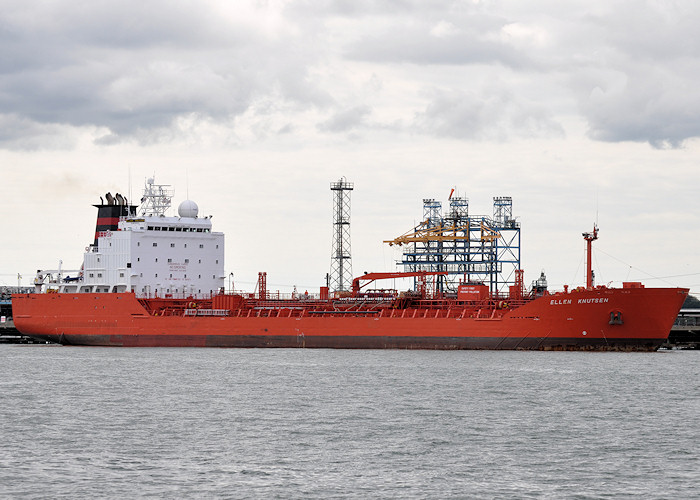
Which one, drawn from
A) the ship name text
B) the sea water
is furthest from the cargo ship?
the sea water

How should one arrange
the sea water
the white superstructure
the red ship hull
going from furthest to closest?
the white superstructure
the red ship hull
the sea water

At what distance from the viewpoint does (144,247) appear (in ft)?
175

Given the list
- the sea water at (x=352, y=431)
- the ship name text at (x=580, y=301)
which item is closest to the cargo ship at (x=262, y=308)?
the ship name text at (x=580, y=301)

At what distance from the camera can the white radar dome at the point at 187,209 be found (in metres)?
55.4

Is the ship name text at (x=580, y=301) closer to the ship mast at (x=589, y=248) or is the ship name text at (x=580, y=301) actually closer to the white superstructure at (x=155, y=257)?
the ship mast at (x=589, y=248)

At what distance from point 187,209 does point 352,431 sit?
33.4m

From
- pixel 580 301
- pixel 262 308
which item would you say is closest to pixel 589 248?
pixel 580 301

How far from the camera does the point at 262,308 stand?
5119 cm

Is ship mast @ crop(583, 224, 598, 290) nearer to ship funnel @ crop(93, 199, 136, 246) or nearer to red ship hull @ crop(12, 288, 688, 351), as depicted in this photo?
red ship hull @ crop(12, 288, 688, 351)

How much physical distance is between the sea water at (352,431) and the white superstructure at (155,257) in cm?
1296

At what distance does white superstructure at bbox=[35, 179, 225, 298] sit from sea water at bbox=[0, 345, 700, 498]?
12960 millimetres

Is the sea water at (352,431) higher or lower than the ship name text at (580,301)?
lower

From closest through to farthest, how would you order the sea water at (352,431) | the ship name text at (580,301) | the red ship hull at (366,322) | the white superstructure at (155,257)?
the sea water at (352,431)
the ship name text at (580,301)
the red ship hull at (366,322)
the white superstructure at (155,257)

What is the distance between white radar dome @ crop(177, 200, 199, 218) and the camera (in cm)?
5541
